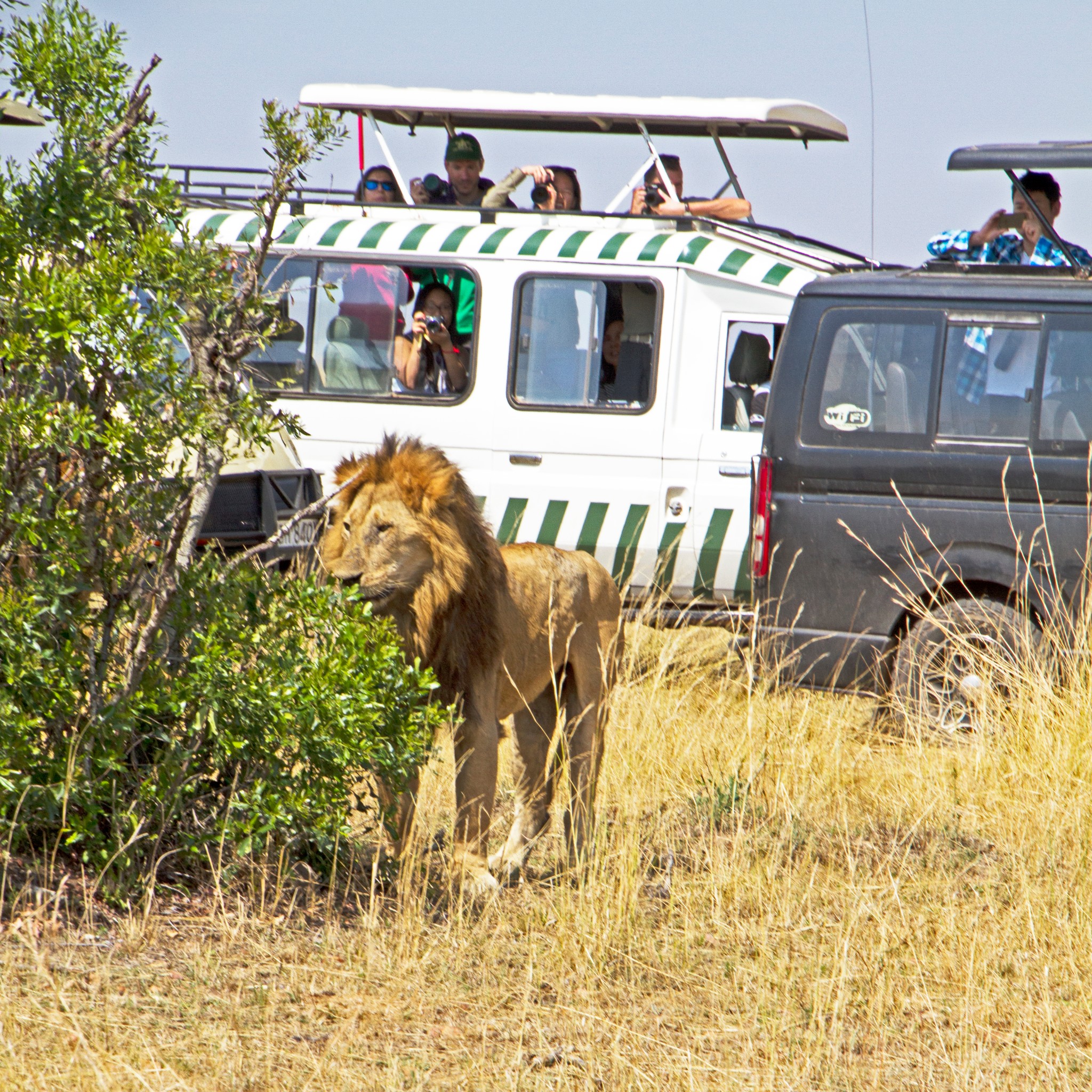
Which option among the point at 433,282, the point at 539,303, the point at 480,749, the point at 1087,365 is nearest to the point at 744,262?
the point at 539,303

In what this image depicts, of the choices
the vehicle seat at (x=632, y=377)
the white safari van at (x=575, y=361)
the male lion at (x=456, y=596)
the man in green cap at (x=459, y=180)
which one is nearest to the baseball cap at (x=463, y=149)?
the man in green cap at (x=459, y=180)

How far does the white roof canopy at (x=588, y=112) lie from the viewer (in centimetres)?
944

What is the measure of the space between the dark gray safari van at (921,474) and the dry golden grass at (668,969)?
1261 millimetres

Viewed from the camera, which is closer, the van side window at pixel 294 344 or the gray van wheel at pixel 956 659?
the gray van wheel at pixel 956 659

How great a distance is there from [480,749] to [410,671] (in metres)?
Answer: 0.58

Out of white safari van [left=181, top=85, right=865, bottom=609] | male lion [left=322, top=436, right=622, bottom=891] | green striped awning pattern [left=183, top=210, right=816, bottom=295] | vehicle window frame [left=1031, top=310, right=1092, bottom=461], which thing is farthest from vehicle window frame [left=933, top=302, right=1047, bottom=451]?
male lion [left=322, top=436, right=622, bottom=891]

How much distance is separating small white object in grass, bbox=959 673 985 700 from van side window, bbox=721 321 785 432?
8.16ft

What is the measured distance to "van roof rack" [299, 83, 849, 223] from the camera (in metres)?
9.44

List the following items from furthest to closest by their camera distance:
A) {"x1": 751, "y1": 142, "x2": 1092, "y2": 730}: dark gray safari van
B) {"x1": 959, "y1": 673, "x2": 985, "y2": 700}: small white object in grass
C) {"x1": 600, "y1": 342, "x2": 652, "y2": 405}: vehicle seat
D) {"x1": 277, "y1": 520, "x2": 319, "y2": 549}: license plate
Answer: {"x1": 600, "y1": 342, "x2": 652, "y2": 405}: vehicle seat → {"x1": 277, "y1": 520, "x2": 319, "y2": 549}: license plate → {"x1": 751, "y1": 142, "x2": 1092, "y2": 730}: dark gray safari van → {"x1": 959, "y1": 673, "x2": 985, "y2": 700}: small white object in grass

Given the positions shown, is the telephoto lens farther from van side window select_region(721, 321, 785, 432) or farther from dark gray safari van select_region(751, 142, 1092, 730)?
dark gray safari van select_region(751, 142, 1092, 730)

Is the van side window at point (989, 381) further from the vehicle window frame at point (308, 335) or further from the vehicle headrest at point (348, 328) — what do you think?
the vehicle window frame at point (308, 335)

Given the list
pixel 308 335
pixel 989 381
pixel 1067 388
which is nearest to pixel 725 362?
pixel 989 381

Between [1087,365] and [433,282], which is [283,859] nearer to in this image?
[1087,365]

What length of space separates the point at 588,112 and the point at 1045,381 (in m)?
3.95
